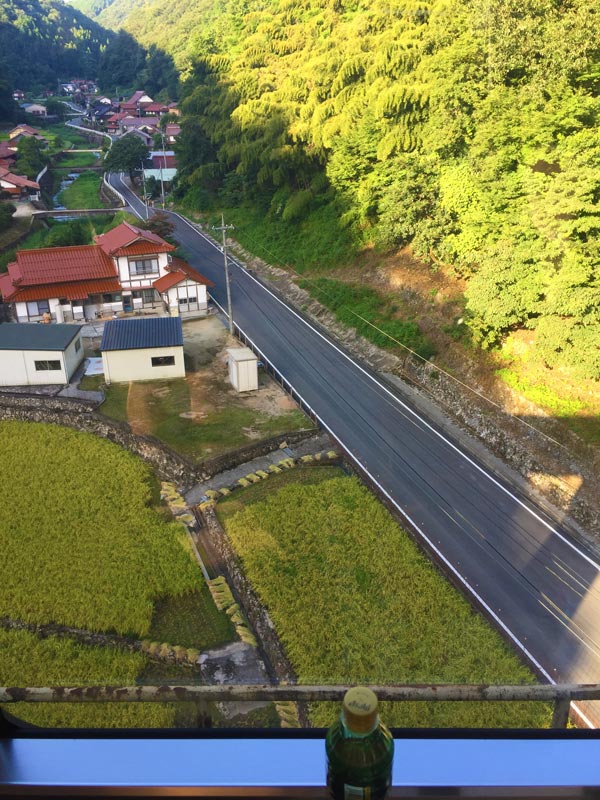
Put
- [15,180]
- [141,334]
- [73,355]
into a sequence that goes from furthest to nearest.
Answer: [15,180] → [73,355] → [141,334]

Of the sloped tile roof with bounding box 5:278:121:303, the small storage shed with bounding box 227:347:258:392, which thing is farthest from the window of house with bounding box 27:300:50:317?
the small storage shed with bounding box 227:347:258:392

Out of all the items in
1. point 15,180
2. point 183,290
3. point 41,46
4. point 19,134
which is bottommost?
point 183,290

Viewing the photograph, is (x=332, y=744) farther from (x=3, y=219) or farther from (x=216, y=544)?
(x=3, y=219)

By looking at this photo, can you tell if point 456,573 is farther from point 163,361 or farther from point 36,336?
point 36,336

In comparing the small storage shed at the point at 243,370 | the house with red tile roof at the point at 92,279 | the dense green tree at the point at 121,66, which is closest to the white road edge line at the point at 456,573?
the small storage shed at the point at 243,370

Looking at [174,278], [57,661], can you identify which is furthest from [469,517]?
[174,278]

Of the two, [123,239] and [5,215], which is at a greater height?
[5,215]

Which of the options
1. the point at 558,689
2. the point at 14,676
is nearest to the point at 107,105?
the point at 14,676
